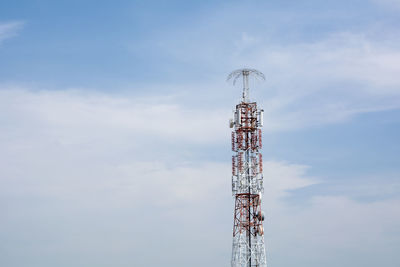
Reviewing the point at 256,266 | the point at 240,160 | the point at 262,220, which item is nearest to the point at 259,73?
the point at 240,160

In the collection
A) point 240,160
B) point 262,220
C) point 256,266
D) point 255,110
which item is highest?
point 255,110

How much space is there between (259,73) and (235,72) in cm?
326

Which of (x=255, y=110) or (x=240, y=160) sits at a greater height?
(x=255, y=110)

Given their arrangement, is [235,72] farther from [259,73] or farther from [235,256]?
[235,256]

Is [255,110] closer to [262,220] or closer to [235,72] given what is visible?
[235,72]

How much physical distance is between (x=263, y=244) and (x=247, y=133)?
14800 mm

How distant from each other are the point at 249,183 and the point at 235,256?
31.8 ft

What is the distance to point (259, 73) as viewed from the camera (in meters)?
90.9

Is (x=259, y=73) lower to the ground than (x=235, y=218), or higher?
higher

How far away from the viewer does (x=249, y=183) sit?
88.8 meters

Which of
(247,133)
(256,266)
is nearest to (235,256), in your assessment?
(256,266)

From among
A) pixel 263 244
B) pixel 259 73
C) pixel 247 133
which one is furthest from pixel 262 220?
pixel 259 73

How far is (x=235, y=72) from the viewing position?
90.9 metres

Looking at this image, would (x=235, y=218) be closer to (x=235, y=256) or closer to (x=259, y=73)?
(x=235, y=256)
